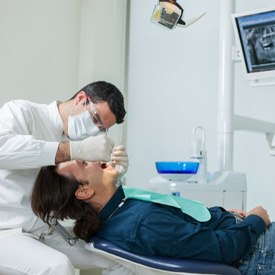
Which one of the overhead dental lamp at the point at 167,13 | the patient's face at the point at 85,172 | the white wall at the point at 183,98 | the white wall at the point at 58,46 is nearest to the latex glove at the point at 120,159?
the patient's face at the point at 85,172

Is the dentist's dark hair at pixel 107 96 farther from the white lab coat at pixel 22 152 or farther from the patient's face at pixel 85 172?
the patient's face at pixel 85 172

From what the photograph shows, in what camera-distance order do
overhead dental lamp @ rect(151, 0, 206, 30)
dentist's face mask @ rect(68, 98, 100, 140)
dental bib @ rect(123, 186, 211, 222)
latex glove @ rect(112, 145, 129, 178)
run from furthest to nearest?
1. overhead dental lamp @ rect(151, 0, 206, 30)
2. dentist's face mask @ rect(68, 98, 100, 140)
3. latex glove @ rect(112, 145, 129, 178)
4. dental bib @ rect(123, 186, 211, 222)

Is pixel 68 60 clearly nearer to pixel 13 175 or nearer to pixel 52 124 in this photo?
pixel 52 124

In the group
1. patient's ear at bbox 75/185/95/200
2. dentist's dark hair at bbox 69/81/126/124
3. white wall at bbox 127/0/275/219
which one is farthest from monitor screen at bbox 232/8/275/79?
patient's ear at bbox 75/185/95/200

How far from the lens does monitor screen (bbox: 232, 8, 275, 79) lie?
1856 mm

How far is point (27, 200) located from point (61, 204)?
16cm

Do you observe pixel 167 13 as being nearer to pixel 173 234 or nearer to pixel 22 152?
pixel 22 152

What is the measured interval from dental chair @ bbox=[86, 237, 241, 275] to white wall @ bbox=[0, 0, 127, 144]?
60.7 inches

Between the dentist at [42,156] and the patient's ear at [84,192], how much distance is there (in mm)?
130

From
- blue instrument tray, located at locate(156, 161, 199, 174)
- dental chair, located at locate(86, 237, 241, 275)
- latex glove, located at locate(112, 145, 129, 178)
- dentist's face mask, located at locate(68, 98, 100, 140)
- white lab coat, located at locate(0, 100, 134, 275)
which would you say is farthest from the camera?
blue instrument tray, located at locate(156, 161, 199, 174)

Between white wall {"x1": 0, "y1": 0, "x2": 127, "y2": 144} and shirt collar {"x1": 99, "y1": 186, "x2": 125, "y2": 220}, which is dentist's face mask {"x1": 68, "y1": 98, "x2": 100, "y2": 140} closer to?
shirt collar {"x1": 99, "y1": 186, "x2": 125, "y2": 220}

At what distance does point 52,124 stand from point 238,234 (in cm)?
92

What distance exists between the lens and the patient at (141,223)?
1.31 meters

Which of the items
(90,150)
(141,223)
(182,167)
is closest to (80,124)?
(90,150)
